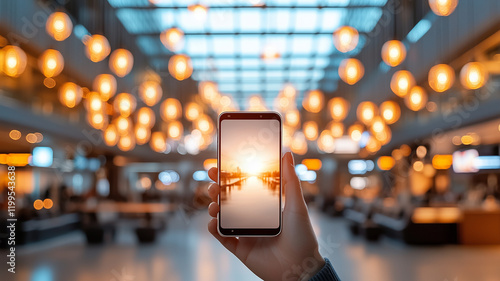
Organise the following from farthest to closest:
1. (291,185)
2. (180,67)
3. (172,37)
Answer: (180,67), (172,37), (291,185)

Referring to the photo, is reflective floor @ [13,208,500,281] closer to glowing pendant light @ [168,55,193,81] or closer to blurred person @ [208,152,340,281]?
glowing pendant light @ [168,55,193,81]

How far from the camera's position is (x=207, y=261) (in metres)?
10.4

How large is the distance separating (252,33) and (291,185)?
1865 centimetres

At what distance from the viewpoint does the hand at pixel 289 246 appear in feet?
5.29

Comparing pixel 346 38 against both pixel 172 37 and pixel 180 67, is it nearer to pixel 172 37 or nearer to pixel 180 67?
pixel 172 37

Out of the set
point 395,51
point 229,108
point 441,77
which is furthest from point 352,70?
point 229,108

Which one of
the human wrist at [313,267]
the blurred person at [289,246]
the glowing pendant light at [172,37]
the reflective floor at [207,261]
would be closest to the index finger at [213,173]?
the blurred person at [289,246]

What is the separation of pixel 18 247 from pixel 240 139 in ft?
40.9

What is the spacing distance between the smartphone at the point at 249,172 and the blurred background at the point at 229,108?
16.7 feet

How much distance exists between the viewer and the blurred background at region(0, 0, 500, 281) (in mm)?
9617

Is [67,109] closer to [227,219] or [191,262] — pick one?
[191,262]

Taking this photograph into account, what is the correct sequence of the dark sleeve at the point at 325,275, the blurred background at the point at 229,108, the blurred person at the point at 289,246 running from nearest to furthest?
the dark sleeve at the point at 325,275 < the blurred person at the point at 289,246 < the blurred background at the point at 229,108

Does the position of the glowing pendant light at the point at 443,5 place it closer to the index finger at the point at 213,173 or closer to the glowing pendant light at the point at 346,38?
the glowing pendant light at the point at 346,38

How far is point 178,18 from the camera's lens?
17672mm
